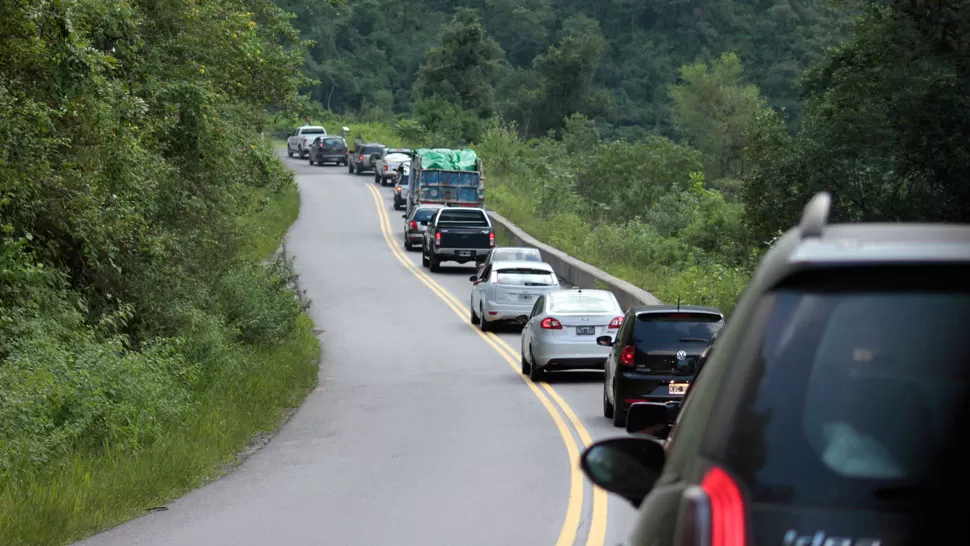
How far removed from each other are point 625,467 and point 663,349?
1383 cm

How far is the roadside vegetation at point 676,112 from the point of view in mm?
34562

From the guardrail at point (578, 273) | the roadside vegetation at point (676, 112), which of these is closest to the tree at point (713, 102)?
the roadside vegetation at point (676, 112)

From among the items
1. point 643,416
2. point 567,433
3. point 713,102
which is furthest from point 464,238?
point 713,102

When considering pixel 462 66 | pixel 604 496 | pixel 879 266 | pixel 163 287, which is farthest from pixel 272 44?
pixel 462 66

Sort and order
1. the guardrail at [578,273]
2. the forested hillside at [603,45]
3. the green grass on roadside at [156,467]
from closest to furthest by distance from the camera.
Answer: the green grass on roadside at [156,467], the guardrail at [578,273], the forested hillside at [603,45]

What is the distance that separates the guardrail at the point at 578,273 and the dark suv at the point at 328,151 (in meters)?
34.9

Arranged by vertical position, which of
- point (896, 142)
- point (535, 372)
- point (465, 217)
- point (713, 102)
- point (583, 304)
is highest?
point (896, 142)

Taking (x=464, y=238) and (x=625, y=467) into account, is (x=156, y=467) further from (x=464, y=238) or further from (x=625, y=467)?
(x=464, y=238)

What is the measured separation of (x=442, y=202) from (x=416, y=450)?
36.6 m

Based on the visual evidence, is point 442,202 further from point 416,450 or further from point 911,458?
point 911,458

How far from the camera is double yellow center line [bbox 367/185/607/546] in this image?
1179 cm

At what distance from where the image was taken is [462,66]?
100 metres

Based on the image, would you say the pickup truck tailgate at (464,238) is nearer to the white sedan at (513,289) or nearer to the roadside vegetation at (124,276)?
the white sedan at (513,289)

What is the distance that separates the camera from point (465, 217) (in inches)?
1754
